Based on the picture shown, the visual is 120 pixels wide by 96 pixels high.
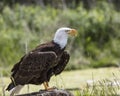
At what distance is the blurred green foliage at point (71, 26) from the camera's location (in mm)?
15523

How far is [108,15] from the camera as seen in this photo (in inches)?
726

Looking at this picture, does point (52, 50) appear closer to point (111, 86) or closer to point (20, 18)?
point (111, 86)

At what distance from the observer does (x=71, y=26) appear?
17125 millimetres

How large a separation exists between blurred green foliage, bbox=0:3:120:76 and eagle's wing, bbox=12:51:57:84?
6983 mm

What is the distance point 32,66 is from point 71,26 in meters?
9.55

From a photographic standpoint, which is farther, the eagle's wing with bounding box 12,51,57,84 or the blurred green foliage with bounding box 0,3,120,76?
the blurred green foliage with bounding box 0,3,120,76

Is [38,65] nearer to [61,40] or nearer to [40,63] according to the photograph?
[40,63]

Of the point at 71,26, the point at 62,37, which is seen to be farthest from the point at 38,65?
the point at 71,26

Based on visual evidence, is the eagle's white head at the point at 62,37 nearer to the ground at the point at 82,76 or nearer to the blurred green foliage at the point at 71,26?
the ground at the point at 82,76

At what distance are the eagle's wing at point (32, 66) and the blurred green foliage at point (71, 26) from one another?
698 centimetres

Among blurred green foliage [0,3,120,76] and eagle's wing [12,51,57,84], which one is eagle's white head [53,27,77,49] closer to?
eagle's wing [12,51,57,84]

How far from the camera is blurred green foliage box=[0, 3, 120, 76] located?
50.9ft

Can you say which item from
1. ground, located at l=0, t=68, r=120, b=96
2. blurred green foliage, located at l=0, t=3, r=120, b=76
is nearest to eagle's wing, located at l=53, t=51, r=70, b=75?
ground, located at l=0, t=68, r=120, b=96

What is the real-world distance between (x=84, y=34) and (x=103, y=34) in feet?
1.98
